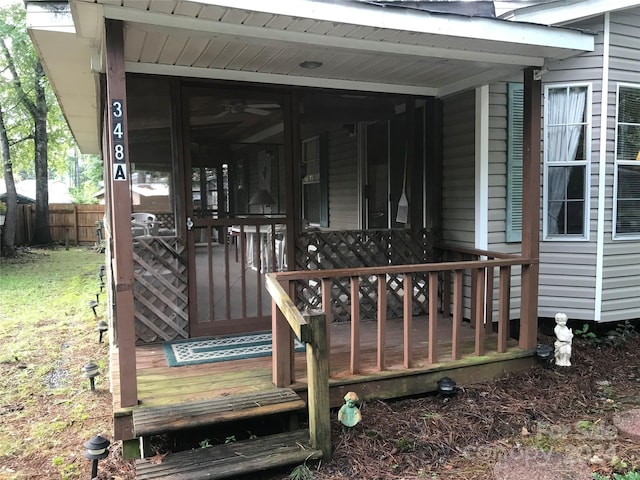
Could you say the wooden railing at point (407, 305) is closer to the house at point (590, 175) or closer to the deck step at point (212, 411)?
the deck step at point (212, 411)

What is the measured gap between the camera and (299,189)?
15.0 feet

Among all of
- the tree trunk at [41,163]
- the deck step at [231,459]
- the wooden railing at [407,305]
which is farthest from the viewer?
the tree trunk at [41,163]

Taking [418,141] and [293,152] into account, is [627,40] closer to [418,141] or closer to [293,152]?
[418,141]

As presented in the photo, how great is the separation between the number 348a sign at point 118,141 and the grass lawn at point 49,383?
68.6 inches

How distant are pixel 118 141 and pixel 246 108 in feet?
5.67

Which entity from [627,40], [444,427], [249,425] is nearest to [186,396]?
[249,425]

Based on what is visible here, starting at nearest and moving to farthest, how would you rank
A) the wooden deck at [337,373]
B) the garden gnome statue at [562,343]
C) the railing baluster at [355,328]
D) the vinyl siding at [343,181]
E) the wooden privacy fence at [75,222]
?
the wooden deck at [337,373], the railing baluster at [355,328], the garden gnome statue at [562,343], the vinyl siding at [343,181], the wooden privacy fence at [75,222]

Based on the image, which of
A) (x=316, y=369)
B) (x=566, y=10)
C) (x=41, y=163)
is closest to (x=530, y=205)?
(x=566, y=10)

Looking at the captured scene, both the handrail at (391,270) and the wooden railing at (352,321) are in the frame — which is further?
the handrail at (391,270)

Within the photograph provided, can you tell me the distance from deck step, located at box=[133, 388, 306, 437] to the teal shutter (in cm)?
279

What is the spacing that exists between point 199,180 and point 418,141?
224cm

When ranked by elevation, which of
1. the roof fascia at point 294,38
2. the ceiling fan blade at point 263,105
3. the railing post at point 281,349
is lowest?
the railing post at point 281,349

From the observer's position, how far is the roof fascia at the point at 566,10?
4.27 meters

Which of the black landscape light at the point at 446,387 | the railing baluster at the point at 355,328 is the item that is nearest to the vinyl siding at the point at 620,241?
the black landscape light at the point at 446,387
